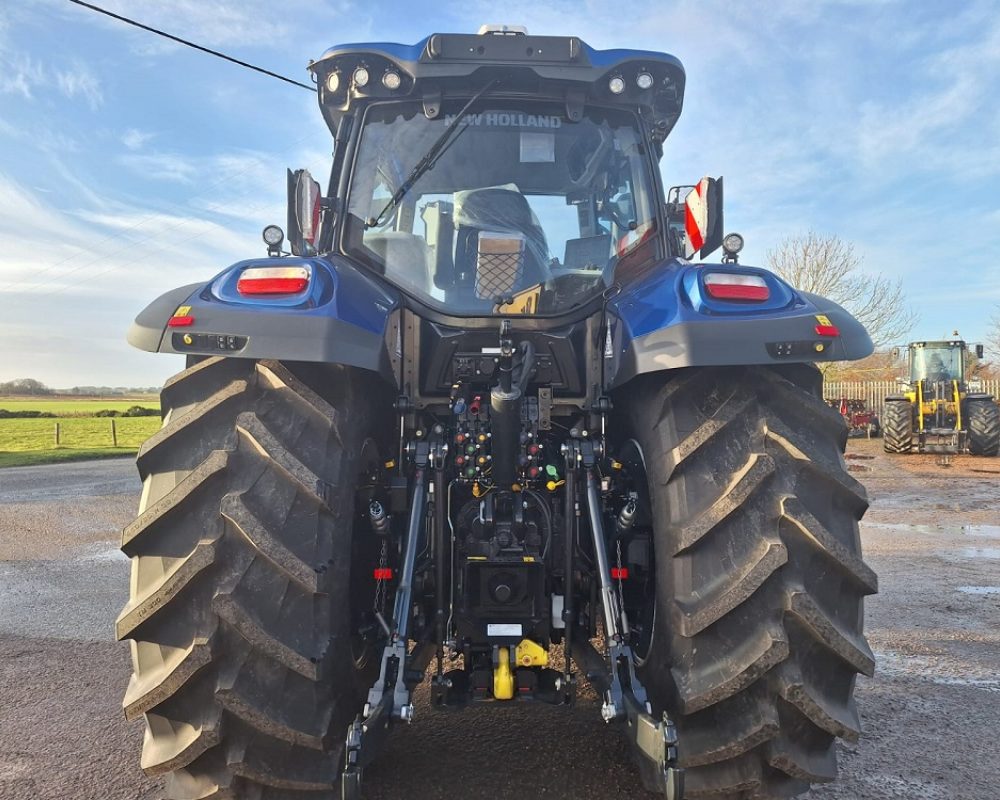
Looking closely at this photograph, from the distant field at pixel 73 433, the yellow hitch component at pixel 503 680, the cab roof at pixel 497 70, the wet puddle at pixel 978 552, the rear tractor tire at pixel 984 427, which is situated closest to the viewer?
the yellow hitch component at pixel 503 680

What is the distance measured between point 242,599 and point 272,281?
94 cm

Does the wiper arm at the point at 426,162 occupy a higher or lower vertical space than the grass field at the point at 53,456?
higher

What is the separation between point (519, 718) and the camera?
3113 millimetres

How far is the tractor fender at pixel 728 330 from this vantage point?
6.91 ft

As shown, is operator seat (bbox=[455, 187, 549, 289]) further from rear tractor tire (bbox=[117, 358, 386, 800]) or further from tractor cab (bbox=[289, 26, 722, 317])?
rear tractor tire (bbox=[117, 358, 386, 800])

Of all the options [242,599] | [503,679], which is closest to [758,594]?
[503,679]

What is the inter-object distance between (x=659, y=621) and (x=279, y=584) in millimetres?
1124

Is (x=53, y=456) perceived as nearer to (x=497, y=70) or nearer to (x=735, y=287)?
(x=497, y=70)

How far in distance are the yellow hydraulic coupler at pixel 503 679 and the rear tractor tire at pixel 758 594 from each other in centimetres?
45

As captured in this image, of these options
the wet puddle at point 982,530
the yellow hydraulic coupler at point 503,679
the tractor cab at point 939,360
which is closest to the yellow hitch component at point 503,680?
the yellow hydraulic coupler at point 503,679

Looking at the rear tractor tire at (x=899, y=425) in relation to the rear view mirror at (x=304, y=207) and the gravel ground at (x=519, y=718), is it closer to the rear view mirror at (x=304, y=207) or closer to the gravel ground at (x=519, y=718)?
the gravel ground at (x=519, y=718)

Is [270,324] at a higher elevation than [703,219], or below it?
below

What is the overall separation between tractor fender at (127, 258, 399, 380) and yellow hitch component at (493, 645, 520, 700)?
3.39 ft

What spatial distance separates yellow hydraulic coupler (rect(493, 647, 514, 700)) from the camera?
2.30 meters
